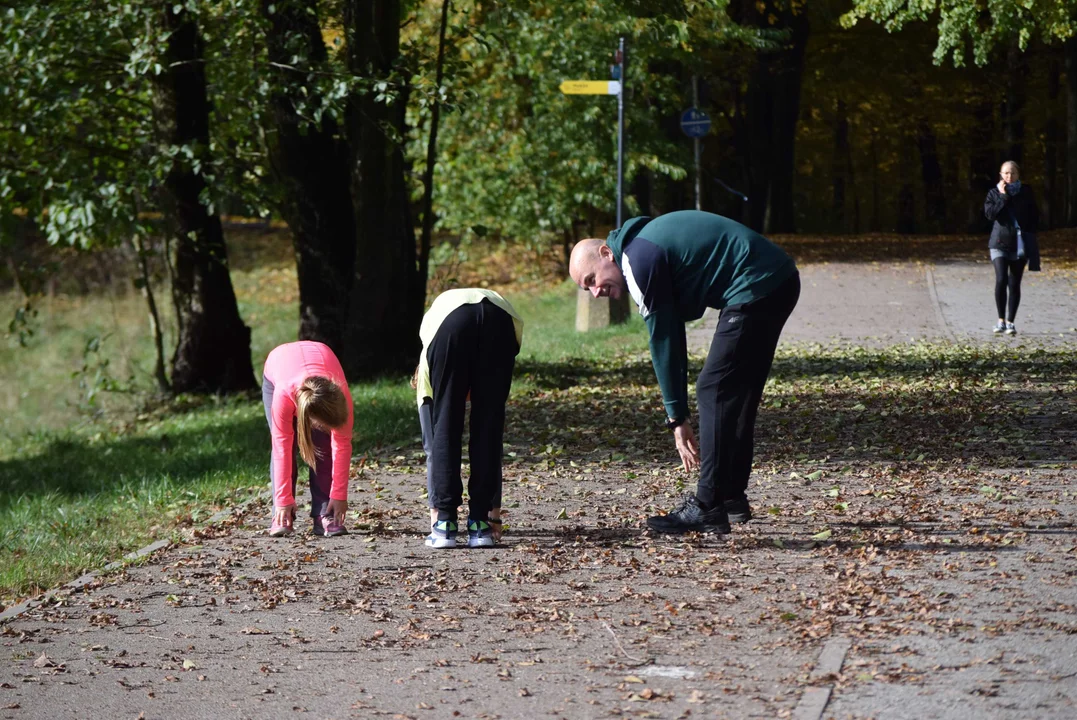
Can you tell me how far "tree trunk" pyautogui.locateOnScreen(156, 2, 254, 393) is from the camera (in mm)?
15977

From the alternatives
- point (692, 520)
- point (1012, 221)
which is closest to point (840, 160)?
point (1012, 221)

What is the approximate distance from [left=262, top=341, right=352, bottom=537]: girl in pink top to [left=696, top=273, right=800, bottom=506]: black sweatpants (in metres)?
1.85

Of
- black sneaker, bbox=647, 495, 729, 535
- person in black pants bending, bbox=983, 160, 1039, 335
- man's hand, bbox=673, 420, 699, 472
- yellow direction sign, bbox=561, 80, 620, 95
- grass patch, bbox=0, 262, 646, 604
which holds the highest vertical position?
yellow direction sign, bbox=561, 80, 620, 95

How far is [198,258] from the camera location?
1688 centimetres

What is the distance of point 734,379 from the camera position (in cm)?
661

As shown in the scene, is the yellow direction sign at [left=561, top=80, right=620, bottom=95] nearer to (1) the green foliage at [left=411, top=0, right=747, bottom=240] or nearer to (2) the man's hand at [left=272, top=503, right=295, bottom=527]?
(1) the green foliage at [left=411, top=0, right=747, bottom=240]

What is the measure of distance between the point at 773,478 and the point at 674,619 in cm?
345

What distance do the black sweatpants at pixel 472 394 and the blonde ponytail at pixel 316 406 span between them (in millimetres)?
488

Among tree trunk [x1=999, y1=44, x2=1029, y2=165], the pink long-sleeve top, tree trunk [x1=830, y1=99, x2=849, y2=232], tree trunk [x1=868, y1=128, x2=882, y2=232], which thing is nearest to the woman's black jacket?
the pink long-sleeve top

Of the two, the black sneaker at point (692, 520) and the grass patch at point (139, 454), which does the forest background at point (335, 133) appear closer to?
the grass patch at point (139, 454)

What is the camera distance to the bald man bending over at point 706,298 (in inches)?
250

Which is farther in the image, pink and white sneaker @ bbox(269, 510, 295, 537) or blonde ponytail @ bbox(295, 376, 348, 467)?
pink and white sneaker @ bbox(269, 510, 295, 537)

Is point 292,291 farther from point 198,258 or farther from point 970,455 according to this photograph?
point 970,455

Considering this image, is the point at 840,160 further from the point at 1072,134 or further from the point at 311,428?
the point at 311,428
